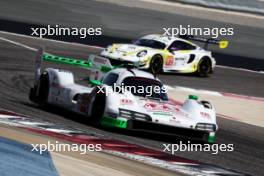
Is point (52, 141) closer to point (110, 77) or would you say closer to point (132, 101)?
point (132, 101)

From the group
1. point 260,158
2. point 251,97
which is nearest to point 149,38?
point 251,97

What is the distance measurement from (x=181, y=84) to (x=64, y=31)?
7372 mm

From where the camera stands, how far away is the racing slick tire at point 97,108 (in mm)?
13709

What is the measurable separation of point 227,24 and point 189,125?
20.4 m

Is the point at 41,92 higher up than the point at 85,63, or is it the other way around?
the point at 85,63

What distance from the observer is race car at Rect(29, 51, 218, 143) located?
1332 cm

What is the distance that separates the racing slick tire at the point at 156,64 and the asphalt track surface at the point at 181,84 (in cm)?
26

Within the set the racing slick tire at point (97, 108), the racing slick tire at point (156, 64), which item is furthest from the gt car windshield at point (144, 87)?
the racing slick tire at point (156, 64)

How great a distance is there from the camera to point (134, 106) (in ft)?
43.9

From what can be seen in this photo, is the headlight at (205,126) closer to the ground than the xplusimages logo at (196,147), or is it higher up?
higher up

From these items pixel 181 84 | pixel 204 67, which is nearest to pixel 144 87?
pixel 181 84

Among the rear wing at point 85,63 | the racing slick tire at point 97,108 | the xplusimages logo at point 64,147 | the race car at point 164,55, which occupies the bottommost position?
the xplusimages logo at point 64,147

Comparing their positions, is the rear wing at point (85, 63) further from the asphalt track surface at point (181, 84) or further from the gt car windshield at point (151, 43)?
the gt car windshield at point (151, 43)

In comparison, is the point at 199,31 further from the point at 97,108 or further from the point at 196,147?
the point at 196,147
